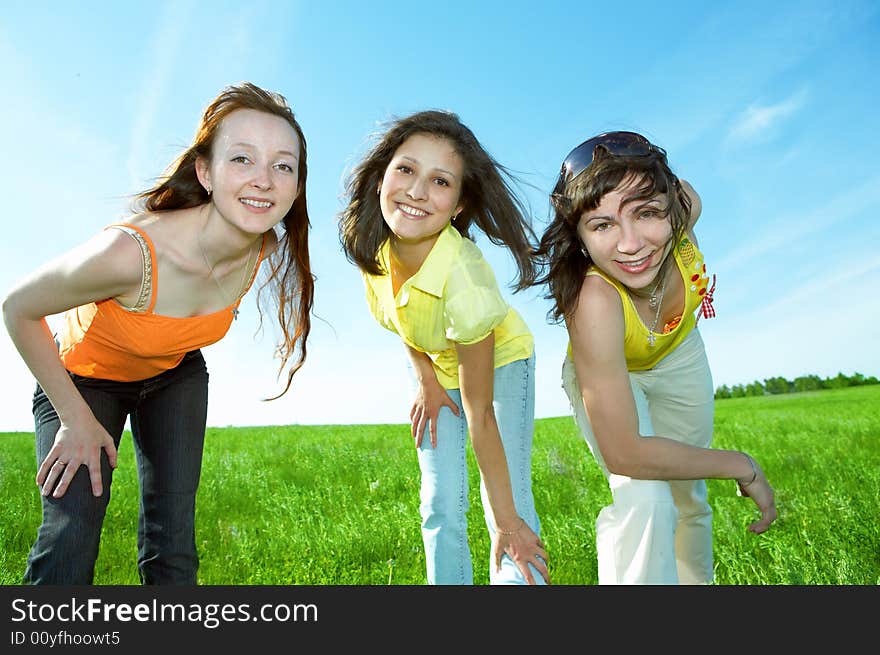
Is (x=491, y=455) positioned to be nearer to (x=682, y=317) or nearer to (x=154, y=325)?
(x=682, y=317)

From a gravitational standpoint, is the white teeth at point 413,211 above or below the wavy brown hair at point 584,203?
above

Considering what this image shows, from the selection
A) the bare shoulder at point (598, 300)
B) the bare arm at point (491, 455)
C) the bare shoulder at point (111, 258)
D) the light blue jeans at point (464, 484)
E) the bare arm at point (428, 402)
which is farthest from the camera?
the bare arm at point (428, 402)

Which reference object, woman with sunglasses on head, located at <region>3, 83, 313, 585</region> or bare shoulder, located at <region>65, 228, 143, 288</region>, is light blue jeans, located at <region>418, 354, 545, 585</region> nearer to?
woman with sunglasses on head, located at <region>3, 83, 313, 585</region>

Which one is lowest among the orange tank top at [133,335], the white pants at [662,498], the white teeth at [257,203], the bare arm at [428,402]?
the white pants at [662,498]

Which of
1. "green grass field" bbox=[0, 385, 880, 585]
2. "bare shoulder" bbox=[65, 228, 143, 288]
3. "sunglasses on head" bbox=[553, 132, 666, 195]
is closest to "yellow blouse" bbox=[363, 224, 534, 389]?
"sunglasses on head" bbox=[553, 132, 666, 195]

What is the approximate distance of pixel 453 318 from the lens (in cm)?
339

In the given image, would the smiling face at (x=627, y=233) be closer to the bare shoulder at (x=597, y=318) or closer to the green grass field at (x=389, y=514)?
the bare shoulder at (x=597, y=318)

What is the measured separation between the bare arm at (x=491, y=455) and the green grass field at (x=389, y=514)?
1034mm

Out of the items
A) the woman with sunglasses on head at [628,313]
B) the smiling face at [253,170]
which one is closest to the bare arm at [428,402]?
the woman with sunglasses on head at [628,313]

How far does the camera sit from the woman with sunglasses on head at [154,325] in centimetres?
310

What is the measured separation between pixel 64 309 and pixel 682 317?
2695mm

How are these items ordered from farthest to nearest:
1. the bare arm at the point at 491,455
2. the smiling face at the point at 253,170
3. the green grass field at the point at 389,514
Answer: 1. the green grass field at the point at 389,514
2. the bare arm at the point at 491,455
3. the smiling face at the point at 253,170

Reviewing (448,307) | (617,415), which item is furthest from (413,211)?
(617,415)

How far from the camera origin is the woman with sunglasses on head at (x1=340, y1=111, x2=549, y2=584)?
3.49 m
